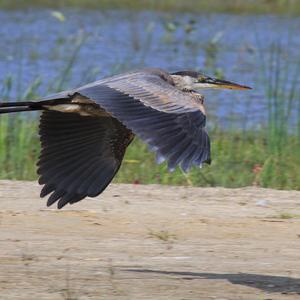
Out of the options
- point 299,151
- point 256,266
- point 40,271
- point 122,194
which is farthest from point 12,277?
point 299,151

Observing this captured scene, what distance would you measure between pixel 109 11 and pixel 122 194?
40.0 feet

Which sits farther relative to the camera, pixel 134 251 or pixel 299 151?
pixel 299 151

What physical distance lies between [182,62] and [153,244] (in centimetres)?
839

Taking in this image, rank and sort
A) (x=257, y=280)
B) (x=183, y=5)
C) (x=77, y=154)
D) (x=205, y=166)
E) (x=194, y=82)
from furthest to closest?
(x=183, y=5)
(x=205, y=166)
(x=194, y=82)
(x=77, y=154)
(x=257, y=280)

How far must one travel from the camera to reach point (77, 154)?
6.34 meters

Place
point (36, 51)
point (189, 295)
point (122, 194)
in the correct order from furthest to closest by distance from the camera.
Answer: point (36, 51) < point (122, 194) < point (189, 295)

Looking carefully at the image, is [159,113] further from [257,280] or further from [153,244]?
[153,244]

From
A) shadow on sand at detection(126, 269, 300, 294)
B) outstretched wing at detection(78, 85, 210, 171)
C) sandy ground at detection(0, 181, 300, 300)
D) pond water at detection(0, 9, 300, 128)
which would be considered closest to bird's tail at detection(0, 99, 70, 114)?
outstretched wing at detection(78, 85, 210, 171)

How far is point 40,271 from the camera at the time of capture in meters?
5.74

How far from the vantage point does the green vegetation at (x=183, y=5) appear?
19766 mm

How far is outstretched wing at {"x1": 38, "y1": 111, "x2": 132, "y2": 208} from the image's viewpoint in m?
6.20

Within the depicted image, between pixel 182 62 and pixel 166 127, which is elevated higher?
pixel 166 127

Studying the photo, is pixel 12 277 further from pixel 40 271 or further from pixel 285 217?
pixel 285 217

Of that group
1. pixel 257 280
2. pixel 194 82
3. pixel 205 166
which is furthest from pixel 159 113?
pixel 205 166
